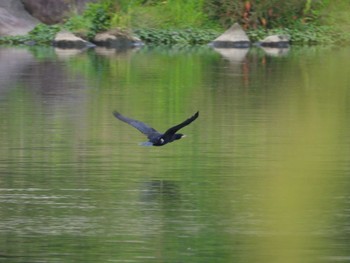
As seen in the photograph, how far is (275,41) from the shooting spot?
121 feet

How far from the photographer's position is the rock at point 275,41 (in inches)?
1453

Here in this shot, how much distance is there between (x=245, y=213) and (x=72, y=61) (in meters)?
18.7

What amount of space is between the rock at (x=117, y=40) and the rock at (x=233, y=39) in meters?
2.11

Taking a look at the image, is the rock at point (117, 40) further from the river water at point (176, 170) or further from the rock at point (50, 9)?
the river water at point (176, 170)

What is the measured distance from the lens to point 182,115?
66.2ft

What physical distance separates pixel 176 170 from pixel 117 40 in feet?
72.7

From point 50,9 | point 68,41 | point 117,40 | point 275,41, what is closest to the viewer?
point 68,41

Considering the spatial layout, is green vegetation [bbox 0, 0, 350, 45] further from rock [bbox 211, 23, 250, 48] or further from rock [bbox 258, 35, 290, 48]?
rock [bbox 211, 23, 250, 48]

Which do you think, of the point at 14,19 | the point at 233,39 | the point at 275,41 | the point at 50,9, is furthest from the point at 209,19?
the point at 14,19

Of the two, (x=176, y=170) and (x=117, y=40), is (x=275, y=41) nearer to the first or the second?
(x=117, y=40)

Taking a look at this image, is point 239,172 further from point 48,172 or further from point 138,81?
point 138,81

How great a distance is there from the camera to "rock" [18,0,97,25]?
37.7m

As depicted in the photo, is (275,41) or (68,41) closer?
(68,41)

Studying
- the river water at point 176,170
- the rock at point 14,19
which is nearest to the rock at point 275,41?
the rock at point 14,19
